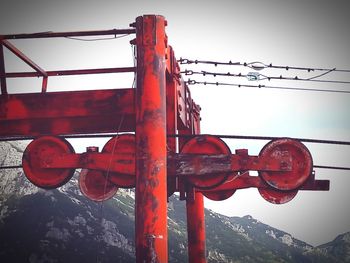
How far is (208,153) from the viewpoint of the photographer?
576 cm

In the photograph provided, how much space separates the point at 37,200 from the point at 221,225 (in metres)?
51.6

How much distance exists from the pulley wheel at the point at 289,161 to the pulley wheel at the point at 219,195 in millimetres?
2539

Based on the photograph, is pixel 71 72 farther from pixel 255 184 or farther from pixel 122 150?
pixel 255 184

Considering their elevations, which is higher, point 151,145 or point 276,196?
point 151,145

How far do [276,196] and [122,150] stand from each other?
302 centimetres

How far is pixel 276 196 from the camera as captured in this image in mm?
6832

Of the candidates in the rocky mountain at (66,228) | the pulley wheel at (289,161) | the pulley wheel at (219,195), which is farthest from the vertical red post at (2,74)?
the rocky mountain at (66,228)

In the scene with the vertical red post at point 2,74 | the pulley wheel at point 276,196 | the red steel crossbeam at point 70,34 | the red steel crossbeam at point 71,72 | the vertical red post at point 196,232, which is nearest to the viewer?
the red steel crossbeam at point 70,34

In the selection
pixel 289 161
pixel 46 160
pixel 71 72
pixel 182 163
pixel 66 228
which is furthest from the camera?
pixel 66 228

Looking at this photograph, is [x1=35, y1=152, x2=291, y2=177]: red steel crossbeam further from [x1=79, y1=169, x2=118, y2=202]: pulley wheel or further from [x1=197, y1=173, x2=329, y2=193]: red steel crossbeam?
[x1=79, y1=169, x2=118, y2=202]: pulley wheel

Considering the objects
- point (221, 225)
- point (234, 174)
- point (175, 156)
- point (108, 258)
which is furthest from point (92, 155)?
point (221, 225)

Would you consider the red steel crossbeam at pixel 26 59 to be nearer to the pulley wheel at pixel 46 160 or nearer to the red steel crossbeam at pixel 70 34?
the red steel crossbeam at pixel 70 34

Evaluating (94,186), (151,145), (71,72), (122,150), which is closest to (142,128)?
(151,145)

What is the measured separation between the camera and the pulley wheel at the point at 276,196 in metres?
6.57
